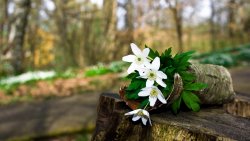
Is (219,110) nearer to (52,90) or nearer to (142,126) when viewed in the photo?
(142,126)

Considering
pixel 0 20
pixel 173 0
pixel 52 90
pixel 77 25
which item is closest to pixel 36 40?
pixel 0 20

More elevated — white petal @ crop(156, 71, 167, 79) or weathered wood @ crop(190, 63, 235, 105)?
white petal @ crop(156, 71, 167, 79)

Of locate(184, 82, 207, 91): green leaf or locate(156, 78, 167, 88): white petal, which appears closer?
locate(156, 78, 167, 88): white petal

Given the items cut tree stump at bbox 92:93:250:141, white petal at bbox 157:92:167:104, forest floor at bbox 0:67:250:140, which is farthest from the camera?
forest floor at bbox 0:67:250:140

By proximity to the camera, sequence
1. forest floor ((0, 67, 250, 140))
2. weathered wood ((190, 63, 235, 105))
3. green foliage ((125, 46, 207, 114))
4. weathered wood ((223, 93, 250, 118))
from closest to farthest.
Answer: green foliage ((125, 46, 207, 114))
weathered wood ((190, 63, 235, 105))
weathered wood ((223, 93, 250, 118))
forest floor ((0, 67, 250, 140))

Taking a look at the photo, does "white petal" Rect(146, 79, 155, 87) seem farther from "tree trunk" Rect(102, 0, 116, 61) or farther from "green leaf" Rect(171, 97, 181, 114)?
"tree trunk" Rect(102, 0, 116, 61)

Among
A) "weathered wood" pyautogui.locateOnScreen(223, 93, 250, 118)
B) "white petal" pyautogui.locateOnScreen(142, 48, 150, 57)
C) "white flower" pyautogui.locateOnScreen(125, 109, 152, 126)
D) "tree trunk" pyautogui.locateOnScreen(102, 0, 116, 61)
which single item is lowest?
"weathered wood" pyautogui.locateOnScreen(223, 93, 250, 118)

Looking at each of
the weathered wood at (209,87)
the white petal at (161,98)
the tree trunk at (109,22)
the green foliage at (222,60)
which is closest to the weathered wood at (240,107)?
the weathered wood at (209,87)

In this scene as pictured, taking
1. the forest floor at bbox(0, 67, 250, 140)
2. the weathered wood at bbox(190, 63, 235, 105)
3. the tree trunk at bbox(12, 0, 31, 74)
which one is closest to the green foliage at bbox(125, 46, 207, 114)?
the weathered wood at bbox(190, 63, 235, 105)
